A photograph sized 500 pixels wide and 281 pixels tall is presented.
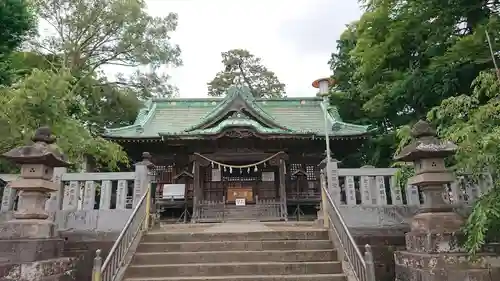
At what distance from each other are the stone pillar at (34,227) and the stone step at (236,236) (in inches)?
71.7

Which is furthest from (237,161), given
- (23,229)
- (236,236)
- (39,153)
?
(23,229)

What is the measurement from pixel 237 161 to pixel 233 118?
206 centimetres

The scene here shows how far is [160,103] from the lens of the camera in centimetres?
2250

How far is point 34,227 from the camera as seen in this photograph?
247 inches

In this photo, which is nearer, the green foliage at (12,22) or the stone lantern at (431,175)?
the stone lantern at (431,175)

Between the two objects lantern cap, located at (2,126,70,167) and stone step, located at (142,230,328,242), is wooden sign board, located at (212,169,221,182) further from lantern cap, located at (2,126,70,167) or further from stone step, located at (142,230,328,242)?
lantern cap, located at (2,126,70,167)

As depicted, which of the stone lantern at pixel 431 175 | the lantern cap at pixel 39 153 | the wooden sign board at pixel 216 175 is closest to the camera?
the stone lantern at pixel 431 175

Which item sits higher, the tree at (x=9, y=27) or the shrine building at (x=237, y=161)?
the tree at (x=9, y=27)

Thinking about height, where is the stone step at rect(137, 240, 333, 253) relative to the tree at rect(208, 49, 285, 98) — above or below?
below

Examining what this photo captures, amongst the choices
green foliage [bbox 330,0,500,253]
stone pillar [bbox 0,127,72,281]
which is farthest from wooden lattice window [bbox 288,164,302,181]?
stone pillar [bbox 0,127,72,281]

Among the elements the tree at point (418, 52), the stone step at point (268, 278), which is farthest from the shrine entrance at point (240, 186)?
the stone step at point (268, 278)

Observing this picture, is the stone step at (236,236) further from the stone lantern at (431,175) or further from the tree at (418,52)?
the tree at (418,52)

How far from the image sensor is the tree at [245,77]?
36.9m

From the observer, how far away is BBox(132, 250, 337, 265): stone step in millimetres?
7039
